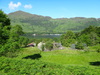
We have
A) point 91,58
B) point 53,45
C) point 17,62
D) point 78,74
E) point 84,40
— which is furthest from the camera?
point 84,40

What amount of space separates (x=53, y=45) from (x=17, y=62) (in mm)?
61903

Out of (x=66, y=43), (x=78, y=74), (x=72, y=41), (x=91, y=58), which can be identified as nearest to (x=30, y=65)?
(x=78, y=74)

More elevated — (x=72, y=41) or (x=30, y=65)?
(x=30, y=65)

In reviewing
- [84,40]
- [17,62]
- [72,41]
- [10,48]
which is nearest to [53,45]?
[72,41]

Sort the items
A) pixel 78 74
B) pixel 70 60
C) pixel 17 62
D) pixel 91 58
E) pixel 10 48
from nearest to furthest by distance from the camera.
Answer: pixel 78 74 → pixel 17 62 → pixel 10 48 → pixel 70 60 → pixel 91 58

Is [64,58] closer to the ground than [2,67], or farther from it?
closer to the ground

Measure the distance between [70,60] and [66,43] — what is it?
211 feet

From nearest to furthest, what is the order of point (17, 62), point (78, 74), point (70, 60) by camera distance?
point (78, 74)
point (17, 62)
point (70, 60)

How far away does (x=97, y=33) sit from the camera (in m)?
92.8

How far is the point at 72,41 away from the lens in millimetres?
85750

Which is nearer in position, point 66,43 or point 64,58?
point 64,58

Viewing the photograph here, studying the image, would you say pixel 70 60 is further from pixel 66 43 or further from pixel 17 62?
pixel 66 43

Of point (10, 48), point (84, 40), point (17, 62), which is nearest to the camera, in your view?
point (17, 62)

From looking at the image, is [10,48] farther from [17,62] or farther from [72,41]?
[72,41]
